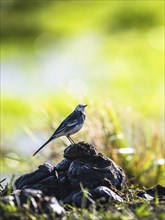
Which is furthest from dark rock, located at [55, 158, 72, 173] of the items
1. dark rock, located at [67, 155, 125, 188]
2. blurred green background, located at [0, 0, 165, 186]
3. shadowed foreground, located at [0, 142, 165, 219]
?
blurred green background, located at [0, 0, 165, 186]

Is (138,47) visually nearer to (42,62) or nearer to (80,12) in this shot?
(42,62)

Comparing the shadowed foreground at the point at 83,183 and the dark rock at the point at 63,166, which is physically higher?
the dark rock at the point at 63,166

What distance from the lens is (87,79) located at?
14.4 meters

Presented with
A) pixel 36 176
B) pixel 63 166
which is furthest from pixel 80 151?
pixel 36 176

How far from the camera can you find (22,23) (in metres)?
20.2

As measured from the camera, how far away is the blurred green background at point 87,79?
7641 mm

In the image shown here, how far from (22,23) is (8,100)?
20.3 feet

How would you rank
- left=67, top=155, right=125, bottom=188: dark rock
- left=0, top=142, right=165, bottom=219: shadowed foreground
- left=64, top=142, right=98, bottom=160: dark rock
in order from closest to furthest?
left=0, top=142, right=165, bottom=219: shadowed foreground, left=67, top=155, right=125, bottom=188: dark rock, left=64, top=142, right=98, bottom=160: dark rock

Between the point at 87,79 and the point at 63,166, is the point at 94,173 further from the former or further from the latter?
the point at 87,79

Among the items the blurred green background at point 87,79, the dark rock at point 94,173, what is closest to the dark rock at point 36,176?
the dark rock at point 94,173

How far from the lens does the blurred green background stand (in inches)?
301

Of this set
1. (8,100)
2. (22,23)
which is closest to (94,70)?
(8,100)

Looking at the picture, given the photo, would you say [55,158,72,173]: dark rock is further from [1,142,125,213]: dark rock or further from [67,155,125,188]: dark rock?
[67,155,125,188]: dark rock

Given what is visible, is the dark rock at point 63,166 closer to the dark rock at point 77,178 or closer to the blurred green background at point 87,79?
the dark rock at point 77,178
